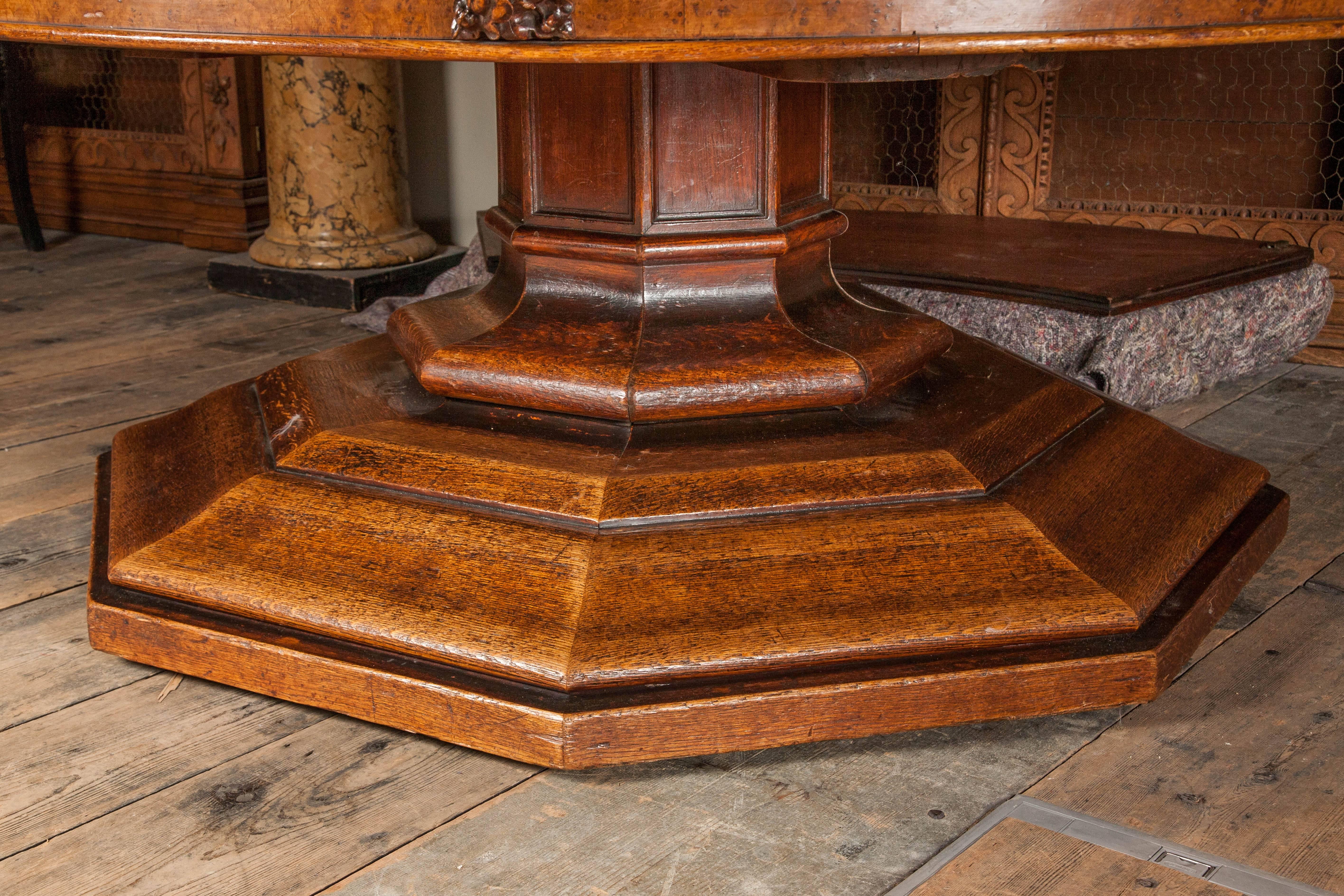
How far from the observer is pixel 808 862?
105cm

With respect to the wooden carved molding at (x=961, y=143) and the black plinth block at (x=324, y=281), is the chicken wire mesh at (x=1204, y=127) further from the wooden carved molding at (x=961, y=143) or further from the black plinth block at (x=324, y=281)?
the black plinth block at (x=324, y=281)

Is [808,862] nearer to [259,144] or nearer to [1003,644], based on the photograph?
[1003,644]

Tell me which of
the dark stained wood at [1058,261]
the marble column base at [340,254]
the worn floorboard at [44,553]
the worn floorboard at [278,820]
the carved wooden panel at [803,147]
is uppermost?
the carved wooden panel at [803,147]

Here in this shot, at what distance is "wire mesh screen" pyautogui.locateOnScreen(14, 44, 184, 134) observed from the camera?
4211 millimetres

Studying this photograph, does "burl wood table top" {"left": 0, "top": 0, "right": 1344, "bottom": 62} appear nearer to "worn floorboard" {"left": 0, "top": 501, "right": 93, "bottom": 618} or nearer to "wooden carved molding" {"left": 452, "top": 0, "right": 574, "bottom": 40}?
"wooden carved molding" {"left": 452, "top": 0, "right": 574, "bottom": 40}

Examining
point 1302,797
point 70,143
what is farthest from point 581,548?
point 70,143

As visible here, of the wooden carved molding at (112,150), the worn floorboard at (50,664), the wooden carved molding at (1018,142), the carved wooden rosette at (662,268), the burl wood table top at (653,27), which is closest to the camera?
the burl wood table top at (653,27)

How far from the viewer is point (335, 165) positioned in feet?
11.0

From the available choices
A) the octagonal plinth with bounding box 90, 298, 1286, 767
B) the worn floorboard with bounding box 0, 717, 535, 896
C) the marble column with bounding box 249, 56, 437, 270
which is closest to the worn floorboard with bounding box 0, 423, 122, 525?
the octagonal plinth with bounding box 90, 298, 1286, 767

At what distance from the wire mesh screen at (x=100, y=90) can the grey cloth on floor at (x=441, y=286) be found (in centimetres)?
150

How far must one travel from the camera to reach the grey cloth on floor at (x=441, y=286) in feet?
9.61

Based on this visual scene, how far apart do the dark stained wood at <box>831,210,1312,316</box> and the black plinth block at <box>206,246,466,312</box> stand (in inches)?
48.2

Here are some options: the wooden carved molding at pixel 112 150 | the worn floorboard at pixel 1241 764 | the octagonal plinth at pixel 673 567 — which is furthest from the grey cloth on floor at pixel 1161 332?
the wooden carved molding at pixel 112 150

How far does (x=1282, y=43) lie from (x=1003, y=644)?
2254mm
